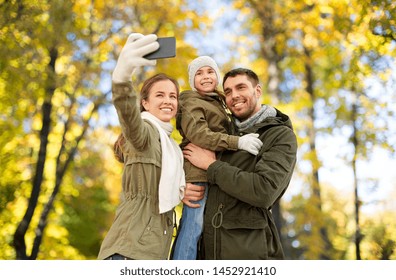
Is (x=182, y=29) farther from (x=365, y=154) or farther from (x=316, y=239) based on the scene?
(x=316, y=239)

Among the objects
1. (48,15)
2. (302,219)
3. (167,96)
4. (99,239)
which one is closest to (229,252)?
(167,96)

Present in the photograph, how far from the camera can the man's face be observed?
374 cm

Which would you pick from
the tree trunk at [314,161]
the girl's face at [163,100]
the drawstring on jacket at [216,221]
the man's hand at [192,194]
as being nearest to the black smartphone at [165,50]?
the girl's face at [163,100]

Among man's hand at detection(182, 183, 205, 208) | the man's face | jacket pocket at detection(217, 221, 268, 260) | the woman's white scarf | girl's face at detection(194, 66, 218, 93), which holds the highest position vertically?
girl's face at detection(194, 66, 218, 93)

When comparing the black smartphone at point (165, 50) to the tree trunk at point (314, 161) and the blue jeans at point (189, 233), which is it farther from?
the tree trunk at point (314, 161)

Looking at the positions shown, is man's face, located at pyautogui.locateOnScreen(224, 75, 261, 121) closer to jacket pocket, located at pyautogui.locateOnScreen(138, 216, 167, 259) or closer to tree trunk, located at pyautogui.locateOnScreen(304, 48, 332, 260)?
jacket pocket, located at pyautogui.locateOnScreen(138, 216, 167, 259)

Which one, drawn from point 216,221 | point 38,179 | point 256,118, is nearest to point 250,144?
point 256,118

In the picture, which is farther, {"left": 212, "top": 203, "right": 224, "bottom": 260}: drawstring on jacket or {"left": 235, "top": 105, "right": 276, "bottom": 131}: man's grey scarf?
{"left": 235, "top": 105, "right": 276, "bottom": 131}: man's grey scarf

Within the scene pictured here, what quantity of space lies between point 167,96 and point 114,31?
7.59m

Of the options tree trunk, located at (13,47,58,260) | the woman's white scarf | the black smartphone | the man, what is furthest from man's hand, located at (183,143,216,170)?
tree trunk, located at (13,47,58,260)

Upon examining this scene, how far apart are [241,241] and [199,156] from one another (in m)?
0.61

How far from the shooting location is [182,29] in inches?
451

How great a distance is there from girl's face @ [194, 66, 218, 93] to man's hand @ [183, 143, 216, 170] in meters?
0.44

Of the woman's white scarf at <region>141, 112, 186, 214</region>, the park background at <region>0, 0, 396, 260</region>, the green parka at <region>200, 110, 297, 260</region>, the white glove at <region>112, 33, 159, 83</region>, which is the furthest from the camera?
the park background at <region>0, 0, 396, 260</region>
